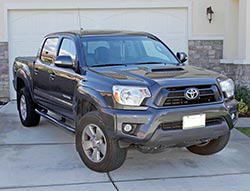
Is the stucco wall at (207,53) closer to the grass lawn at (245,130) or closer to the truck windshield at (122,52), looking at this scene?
the grass lawn at (245,130)

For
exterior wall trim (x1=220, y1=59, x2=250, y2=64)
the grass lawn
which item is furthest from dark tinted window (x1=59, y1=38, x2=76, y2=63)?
exterior wall trim (x1=220, y1=59, x2=250, y2=64)

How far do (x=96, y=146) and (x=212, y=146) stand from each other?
70.0 inches

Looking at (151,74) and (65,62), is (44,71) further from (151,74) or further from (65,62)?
(151,74)

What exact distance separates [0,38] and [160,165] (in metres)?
7.81

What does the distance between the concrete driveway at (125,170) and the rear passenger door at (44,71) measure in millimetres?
795

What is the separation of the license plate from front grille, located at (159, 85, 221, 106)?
7.2 inches

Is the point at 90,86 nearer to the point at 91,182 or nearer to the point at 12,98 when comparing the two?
the point at 91,182

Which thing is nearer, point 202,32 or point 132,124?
point 132,124

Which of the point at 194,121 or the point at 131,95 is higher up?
the point at 131,95

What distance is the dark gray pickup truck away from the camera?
197 inches

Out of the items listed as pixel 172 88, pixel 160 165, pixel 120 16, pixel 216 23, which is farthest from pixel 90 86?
pixel 216 23

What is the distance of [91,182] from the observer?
206 inches

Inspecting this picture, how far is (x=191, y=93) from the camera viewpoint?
203 inches

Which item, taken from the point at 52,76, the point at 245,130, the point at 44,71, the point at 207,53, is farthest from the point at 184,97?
the point at 207,53
